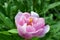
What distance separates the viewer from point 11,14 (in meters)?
1.30

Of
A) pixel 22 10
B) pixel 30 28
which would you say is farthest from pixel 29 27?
pixel 22 10

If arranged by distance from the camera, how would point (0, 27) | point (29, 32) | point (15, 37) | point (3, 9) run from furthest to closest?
point (3, 9) → point (0, 27) → point (15, 37) → point (29, 32)

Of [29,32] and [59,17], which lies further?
[59,17]

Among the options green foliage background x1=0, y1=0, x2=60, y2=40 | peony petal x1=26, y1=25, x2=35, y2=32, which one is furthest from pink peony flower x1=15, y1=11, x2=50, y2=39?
green foliage background x1=0, y1=0, x2=60, y2=40

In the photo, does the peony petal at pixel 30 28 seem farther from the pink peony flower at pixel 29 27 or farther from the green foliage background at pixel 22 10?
the green foliage background at pixel 22 10

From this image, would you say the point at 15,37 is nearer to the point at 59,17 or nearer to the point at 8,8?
the point at 8,8

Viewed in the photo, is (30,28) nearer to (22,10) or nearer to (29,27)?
(29,27)

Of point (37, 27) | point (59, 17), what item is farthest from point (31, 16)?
point (59, 17)

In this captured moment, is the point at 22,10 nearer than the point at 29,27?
No

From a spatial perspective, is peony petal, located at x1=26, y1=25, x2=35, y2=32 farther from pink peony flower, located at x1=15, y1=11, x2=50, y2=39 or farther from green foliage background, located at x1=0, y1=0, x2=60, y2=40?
green foliage background, located at x1=0, y1=0, x2=60, y2=40

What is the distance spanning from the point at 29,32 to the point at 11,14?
38cm

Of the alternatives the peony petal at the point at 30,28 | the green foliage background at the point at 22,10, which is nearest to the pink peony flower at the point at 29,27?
the peony petal at the point at 30,28

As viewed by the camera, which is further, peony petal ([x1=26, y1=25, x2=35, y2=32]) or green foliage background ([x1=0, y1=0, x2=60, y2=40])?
green foliage background ([x1=0, y1=0, x2=60, y2=40])

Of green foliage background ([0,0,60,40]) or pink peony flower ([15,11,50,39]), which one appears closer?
pink peony flower ([15,11,50,39])
